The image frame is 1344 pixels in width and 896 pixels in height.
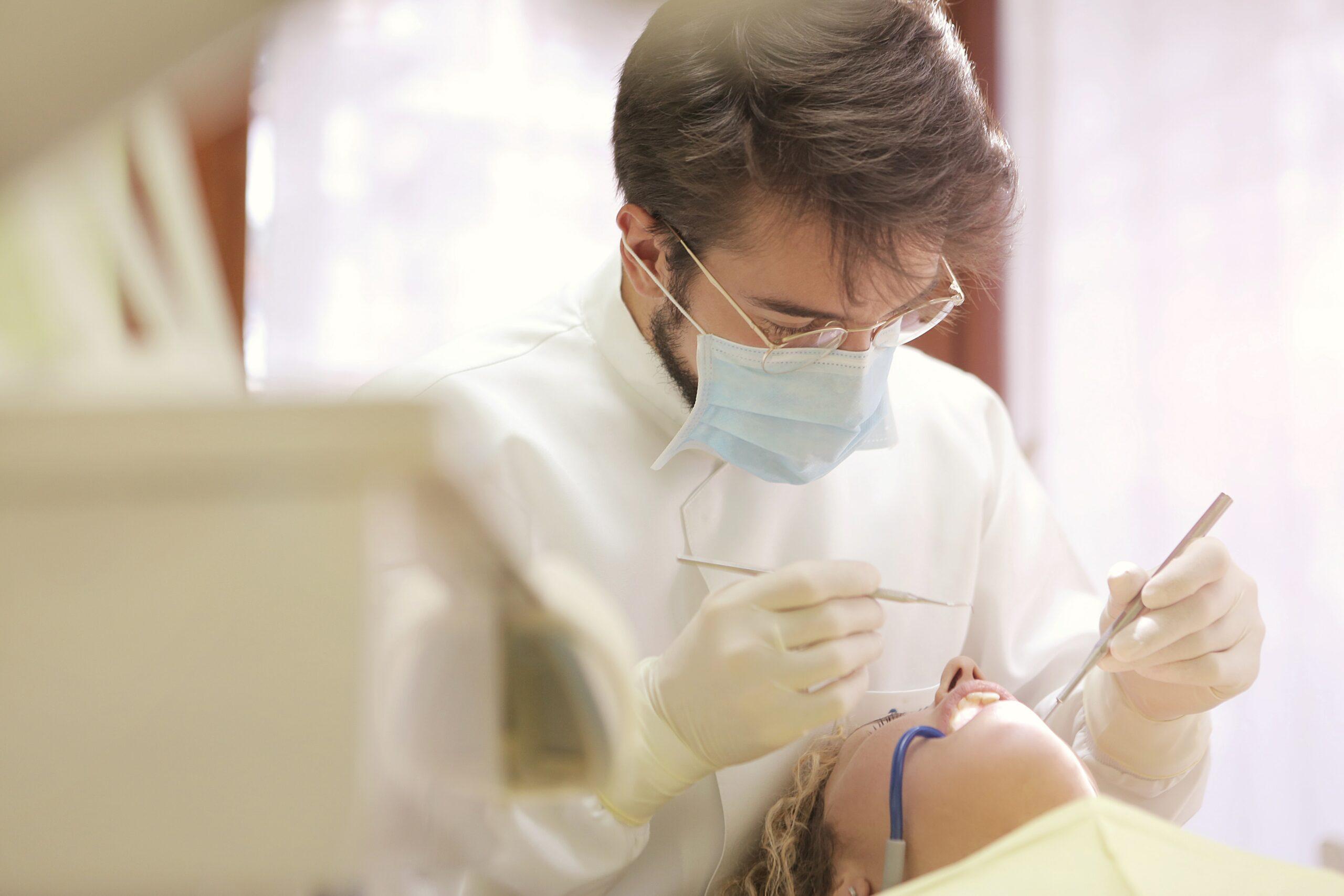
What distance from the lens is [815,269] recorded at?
1272mm

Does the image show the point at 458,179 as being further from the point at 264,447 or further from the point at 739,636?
the point at 264,447

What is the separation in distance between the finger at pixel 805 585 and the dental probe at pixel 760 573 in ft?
0.11

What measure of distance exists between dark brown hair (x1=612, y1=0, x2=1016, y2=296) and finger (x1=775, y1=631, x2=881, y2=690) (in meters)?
0.46

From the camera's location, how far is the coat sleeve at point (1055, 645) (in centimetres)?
143

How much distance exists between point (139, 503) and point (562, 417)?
1.29 m

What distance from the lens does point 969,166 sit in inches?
50.5

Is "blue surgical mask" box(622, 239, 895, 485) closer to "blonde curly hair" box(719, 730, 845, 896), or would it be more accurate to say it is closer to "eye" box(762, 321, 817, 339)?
"eye" box(762, 321, 817, 339)

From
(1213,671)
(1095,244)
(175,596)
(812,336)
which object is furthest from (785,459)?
(1095,244)

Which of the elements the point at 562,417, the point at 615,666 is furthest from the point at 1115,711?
the point at 615,666

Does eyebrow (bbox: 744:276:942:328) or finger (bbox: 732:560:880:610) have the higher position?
eyebrow (bbox: 744:276:942:328)

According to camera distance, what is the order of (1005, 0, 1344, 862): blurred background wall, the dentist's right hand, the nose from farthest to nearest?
(1005, 0, 1344, 862): blurred background wall < the nose < the dentist's right hand

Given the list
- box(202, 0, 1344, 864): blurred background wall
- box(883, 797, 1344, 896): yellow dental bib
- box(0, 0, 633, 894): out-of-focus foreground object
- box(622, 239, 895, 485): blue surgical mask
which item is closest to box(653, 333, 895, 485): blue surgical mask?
box(622, 239, 895, 485): blue surgical mask

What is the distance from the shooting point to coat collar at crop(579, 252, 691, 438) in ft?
4.98

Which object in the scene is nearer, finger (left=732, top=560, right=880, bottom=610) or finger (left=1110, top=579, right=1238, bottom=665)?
finger (left=732, top=560, right=880, bottom=610)
